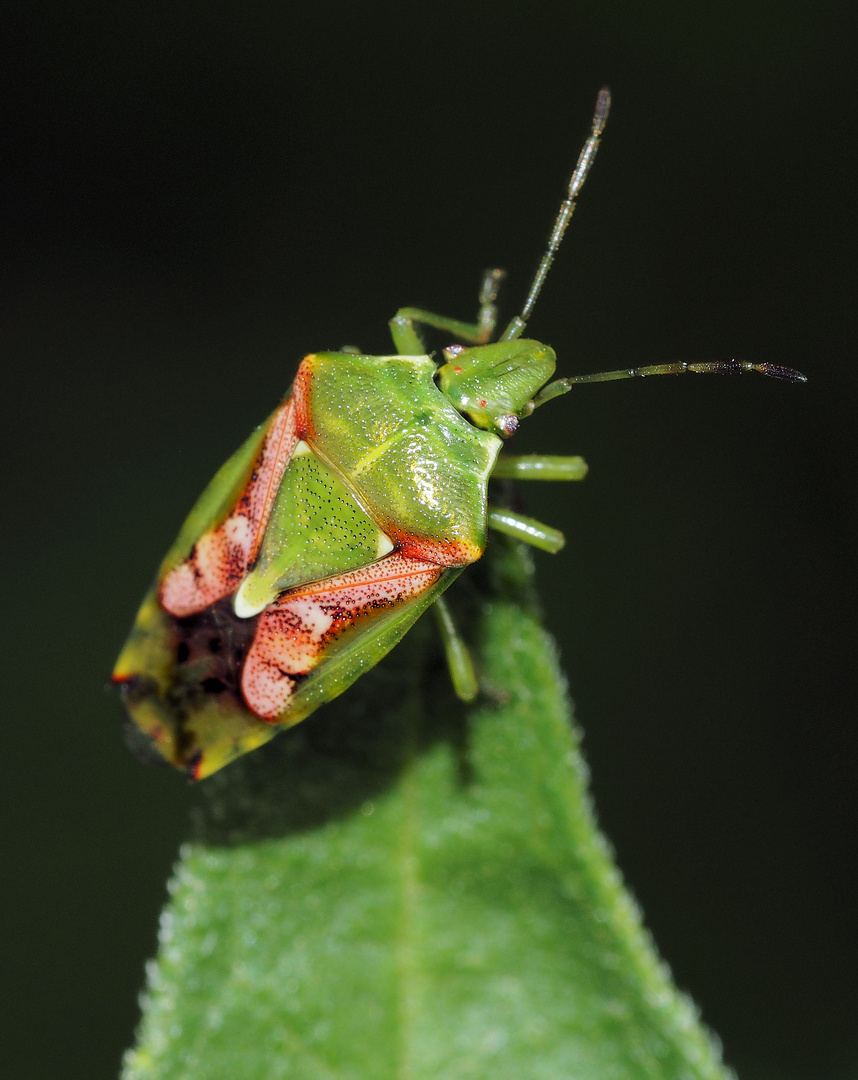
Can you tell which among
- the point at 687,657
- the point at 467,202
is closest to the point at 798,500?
the point at 687,657

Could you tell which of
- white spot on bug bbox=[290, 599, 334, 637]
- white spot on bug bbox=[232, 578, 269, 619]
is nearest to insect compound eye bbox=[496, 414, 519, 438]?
white spot on bug bbox=[290, 599, 334, 637]

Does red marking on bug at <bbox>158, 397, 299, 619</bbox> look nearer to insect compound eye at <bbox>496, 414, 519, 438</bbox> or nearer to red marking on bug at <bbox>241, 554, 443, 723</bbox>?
red marking on bug at <bbox>241, 554, 443, 723</bbox>

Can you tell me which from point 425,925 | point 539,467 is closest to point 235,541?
point 539,467

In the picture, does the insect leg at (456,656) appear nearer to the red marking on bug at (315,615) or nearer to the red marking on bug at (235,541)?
the red marking on bug at (315,615)

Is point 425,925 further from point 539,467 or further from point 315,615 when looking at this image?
point 539,467

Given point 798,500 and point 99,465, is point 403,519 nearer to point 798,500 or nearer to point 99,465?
point 99,465

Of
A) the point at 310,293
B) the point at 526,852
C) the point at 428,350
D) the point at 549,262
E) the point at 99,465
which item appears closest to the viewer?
the point at 526,852
